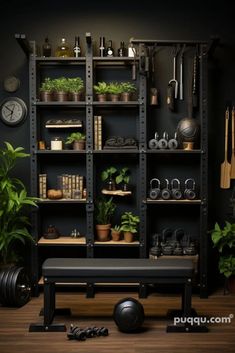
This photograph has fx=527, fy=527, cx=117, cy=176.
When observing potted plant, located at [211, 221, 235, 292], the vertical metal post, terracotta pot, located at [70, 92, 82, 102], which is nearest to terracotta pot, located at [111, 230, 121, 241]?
the vertical metal post

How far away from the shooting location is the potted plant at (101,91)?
5219mm

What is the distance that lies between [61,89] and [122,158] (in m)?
0.97

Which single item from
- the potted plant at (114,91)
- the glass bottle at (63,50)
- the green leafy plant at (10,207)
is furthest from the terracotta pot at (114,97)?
the green leafy plant at (10,207)

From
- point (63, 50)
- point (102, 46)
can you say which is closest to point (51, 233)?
point (63, 50)

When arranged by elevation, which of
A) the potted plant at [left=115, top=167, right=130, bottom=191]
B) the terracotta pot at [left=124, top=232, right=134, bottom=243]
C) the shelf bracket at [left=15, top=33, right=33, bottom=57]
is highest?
the shelf bracket at [left=15, top=33, right=33, bottom=57]

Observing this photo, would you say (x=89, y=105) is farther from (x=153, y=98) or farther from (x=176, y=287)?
(x=176, y=287)

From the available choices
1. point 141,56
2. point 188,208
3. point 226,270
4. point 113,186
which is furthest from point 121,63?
point 226,270

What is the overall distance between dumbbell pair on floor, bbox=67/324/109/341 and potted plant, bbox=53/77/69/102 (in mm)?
2253

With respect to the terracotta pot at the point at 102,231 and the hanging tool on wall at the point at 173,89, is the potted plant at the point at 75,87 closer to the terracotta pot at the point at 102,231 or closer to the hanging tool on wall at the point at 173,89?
the hanging tool on wall at the point at 173,89

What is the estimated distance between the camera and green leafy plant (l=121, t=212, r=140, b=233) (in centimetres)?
531

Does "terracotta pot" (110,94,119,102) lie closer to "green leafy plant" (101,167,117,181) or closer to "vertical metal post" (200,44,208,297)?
"green leafy plant" (101,167,117,181)

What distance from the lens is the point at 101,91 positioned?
17.2 feet

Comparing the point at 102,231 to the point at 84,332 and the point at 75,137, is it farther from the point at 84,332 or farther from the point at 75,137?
the point at 84,332

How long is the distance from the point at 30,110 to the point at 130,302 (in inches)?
86.4
